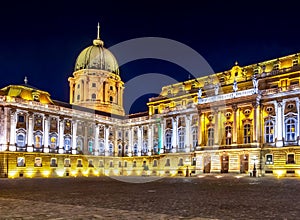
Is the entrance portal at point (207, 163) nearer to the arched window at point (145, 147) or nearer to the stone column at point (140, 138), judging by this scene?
the arched window at point (145, 147)

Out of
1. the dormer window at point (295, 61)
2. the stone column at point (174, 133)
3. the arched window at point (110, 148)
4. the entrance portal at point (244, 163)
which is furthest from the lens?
the arched window at point (110, 148)

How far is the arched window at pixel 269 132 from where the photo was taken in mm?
58625

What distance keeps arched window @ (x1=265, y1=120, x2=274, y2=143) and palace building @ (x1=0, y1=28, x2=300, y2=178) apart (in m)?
0.17

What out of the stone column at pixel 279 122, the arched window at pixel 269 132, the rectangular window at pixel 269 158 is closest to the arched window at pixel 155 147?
the arched window at pixel 269 132

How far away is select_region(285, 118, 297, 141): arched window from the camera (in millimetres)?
56375

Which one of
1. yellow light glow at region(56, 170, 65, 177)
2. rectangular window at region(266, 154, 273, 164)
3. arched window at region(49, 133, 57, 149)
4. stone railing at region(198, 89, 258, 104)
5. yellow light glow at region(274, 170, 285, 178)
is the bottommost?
yellow light glow at region(56, 170, 65, 177)

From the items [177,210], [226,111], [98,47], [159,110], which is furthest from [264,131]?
[98,47]

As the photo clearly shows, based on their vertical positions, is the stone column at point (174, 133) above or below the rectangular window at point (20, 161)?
above

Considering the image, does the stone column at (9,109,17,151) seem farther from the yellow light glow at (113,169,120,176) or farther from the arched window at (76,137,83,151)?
the yellow light glow at (113,169,120,176)

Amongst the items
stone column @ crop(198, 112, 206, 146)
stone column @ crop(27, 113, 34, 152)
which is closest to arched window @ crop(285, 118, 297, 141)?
stone column @ crop(198, 112, 206, 146)

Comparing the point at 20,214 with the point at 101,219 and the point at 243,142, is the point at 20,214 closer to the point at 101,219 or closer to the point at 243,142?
the point at 101,219

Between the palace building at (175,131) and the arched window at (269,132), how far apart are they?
0.17m

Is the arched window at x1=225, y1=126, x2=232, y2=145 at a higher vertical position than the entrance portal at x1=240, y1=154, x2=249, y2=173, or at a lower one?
higher

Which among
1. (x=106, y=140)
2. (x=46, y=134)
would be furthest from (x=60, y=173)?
(x=106, y=140)
